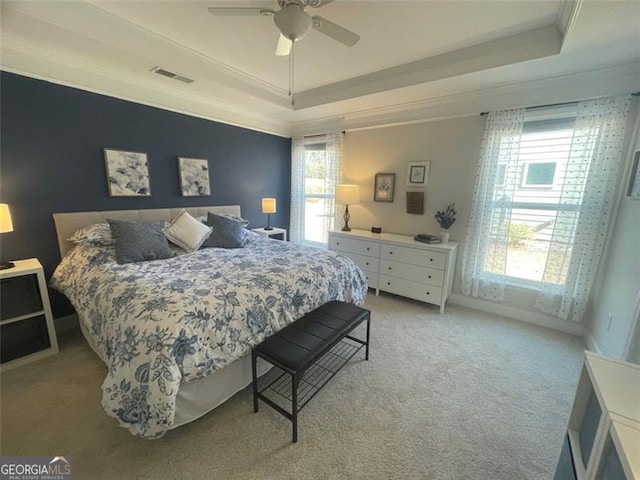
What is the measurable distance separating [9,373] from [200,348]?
1.78 m

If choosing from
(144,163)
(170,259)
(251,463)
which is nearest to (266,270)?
(170,259)

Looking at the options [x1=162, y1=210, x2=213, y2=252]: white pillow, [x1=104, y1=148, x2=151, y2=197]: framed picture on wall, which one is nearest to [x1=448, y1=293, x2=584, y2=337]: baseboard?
[x1=162, y1=210, x2=213, y2=252]: white pillow

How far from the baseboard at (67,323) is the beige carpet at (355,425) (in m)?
0.33

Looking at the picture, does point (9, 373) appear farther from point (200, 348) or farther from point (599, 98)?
point (599, 98)

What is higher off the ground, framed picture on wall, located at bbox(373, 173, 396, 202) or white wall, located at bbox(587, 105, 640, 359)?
framed picture on wall, located at bbox(373, 173, 396, 202)

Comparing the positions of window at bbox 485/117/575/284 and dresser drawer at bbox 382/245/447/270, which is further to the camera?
dresser drawer at bbox 382/245/447/270

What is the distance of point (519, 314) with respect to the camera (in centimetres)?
300

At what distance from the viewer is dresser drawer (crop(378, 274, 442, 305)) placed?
124 inches

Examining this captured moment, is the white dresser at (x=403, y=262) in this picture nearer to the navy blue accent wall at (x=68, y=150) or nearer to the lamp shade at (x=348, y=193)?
the lamp shade at (x=348, y=193)

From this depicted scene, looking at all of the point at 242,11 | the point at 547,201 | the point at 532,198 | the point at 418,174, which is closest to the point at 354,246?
the point at 418,174

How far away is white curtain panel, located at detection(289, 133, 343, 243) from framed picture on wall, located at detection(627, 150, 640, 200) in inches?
120

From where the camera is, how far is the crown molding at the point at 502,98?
2312 millimetres

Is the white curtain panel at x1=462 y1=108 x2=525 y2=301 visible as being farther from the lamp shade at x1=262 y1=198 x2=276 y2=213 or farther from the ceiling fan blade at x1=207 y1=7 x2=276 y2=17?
the lamp shade at x1=262 y1=198 x2=276 y2=213

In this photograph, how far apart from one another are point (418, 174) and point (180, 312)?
3167mm
